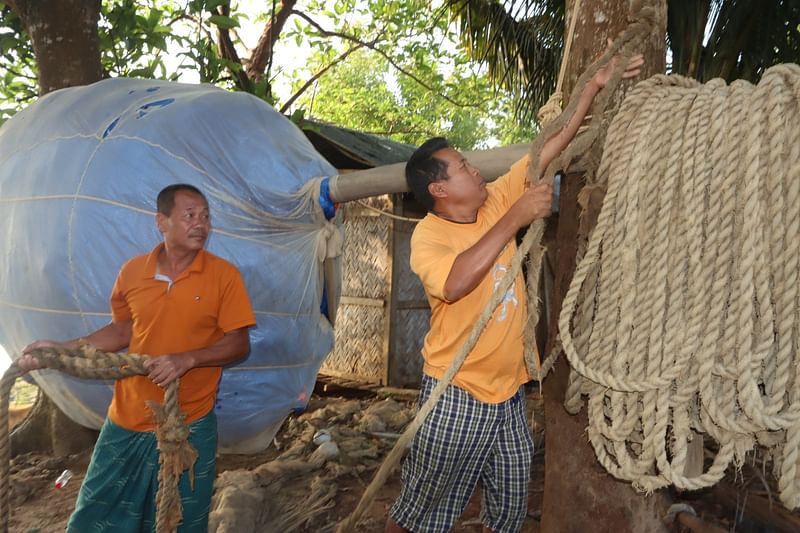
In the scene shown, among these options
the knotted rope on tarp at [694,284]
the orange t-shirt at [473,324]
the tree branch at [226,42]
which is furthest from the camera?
the tree branch at [226,42]

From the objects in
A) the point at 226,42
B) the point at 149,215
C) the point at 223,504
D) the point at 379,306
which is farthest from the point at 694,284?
the point at 226,42

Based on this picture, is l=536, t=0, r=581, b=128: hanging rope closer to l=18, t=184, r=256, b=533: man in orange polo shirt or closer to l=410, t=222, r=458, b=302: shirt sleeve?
l=410, t=222, r=458, b=302: shirt sleeve

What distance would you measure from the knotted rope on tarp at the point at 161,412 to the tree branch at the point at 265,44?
5654 millimetres

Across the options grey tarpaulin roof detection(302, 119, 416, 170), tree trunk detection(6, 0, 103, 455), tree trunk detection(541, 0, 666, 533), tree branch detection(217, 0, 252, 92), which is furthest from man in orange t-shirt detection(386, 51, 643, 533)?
grey tarpaulin roof detection(302, 119, 416, 170)

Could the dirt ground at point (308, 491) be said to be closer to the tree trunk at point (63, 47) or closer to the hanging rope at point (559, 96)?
the tree trunk at point (63, 47)

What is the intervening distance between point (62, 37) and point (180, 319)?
255cm

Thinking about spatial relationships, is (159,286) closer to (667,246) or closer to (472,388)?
(472,388)

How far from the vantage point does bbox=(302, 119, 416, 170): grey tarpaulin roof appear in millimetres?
5746

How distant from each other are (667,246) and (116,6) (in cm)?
366

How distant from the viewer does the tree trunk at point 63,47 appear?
3635 mm

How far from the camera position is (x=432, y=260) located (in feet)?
5.40

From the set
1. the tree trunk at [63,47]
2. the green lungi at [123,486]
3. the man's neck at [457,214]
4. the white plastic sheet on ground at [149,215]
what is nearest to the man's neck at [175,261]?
the green lungi at [123,486]

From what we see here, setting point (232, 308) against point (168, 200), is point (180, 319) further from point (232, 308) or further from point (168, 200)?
point (168, 200)

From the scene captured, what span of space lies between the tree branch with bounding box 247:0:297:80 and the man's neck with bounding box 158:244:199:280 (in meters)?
5.21
